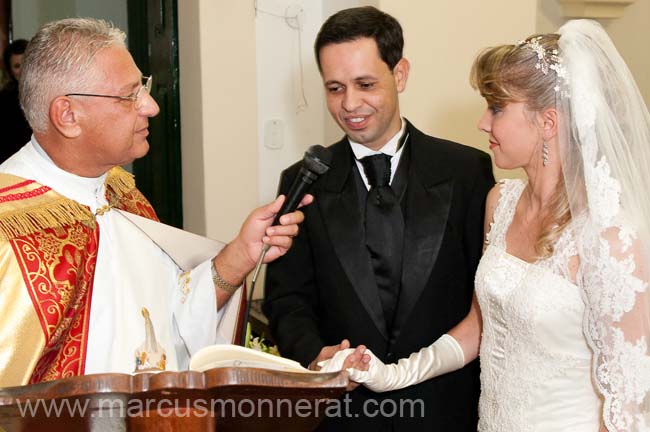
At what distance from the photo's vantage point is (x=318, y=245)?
8.40ft

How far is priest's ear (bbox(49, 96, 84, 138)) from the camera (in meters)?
2.20

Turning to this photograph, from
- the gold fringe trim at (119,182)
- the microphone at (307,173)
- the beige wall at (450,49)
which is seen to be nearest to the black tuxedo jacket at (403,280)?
the microphone at (307,173)

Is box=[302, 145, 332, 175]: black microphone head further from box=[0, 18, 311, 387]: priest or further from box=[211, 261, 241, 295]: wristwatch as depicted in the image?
box=[211, 261, 241, 295]: wristwatch

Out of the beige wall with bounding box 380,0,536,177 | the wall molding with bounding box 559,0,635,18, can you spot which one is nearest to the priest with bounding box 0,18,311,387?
the beige wall with bounding box 380,0,536,177

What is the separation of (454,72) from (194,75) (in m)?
1.31

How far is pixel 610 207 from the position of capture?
1.96 meters

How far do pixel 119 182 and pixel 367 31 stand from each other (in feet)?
2.80

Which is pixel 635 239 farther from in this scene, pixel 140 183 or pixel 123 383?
pixel 140 183

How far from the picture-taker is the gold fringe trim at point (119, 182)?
8.24 feet

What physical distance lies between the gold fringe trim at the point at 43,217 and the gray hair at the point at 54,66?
0.20 metres

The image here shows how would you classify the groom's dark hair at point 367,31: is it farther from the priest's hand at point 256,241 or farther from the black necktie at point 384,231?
the priest's hand at point 256,241

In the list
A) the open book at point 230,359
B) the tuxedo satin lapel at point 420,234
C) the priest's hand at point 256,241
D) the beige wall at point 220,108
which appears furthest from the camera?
the beige wall at point 220,108

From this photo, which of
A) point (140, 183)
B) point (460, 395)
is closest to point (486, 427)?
point (460, 395)

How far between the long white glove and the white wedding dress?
14cm
